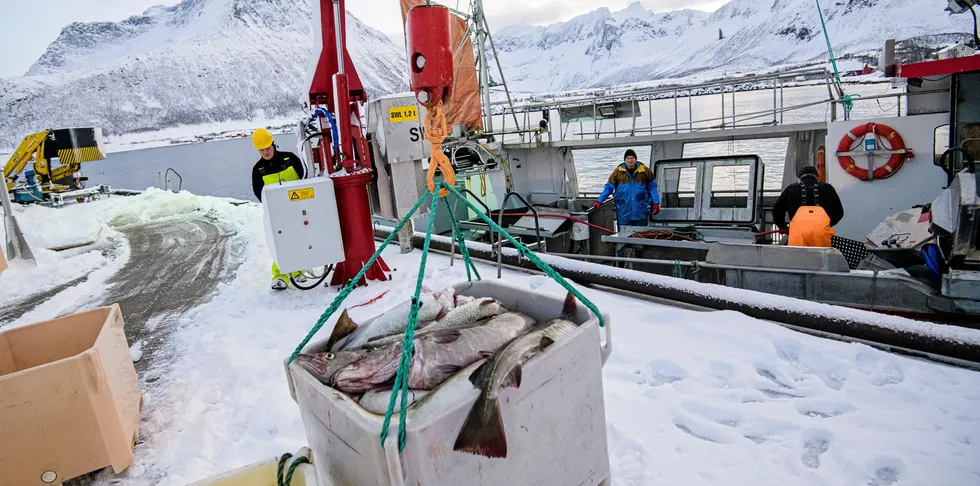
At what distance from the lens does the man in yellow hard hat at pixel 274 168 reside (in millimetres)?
6305

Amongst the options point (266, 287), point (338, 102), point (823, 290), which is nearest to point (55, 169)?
point (266, 287)

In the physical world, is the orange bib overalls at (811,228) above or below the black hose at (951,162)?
below

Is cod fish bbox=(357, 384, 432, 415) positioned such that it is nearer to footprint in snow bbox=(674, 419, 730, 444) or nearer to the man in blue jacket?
footprint in snow bbox=(674, 419, 730, 444)

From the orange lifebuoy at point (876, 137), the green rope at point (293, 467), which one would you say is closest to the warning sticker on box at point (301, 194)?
the green rope at point (293, 467)

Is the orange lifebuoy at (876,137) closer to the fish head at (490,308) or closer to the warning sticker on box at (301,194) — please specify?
the warning sticker on box at (301,194)

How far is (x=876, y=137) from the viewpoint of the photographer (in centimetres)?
754

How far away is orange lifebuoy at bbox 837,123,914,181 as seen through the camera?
746 centimetres

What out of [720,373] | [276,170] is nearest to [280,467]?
[720,373]

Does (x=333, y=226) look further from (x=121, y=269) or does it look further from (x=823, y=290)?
(x=121, y=269)

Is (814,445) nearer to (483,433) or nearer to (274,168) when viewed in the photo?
(483,433)

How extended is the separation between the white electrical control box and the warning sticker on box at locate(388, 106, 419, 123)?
3.53 ft

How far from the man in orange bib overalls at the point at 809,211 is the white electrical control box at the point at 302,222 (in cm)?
493

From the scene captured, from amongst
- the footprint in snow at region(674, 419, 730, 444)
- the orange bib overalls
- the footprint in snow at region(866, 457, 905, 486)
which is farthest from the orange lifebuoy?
the footprint in snow at region(674, 419, 730, 444)

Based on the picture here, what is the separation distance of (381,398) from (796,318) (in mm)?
3706
